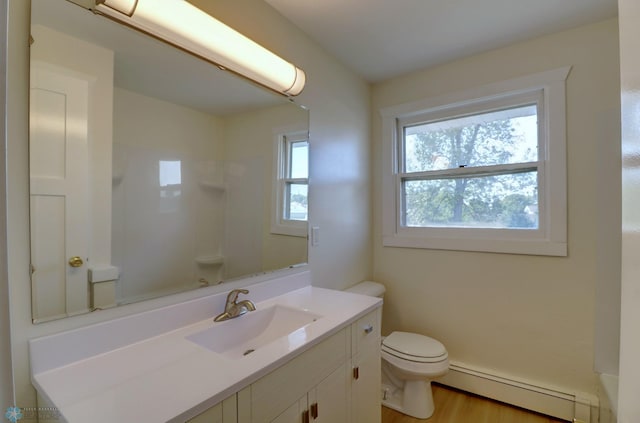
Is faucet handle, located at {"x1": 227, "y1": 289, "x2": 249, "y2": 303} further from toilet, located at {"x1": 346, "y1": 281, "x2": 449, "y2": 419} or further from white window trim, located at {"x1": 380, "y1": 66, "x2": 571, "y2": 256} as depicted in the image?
white window trim, located at {"x1": 380, "y1": 66, "x2": 571, "y2": 256}

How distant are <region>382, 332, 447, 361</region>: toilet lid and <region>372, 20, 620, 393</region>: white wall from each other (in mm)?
289

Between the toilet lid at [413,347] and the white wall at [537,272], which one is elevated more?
the white wall at [537,272]

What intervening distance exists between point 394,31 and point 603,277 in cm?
165

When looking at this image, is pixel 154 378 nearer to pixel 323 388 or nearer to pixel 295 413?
pixel 295 413

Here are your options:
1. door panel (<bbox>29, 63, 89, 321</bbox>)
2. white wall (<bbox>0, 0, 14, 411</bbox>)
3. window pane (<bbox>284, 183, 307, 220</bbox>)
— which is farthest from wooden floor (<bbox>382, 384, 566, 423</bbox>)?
white wall (<bbox>0, 0, 14, 411</bbox>)

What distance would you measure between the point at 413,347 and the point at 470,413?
0.52m

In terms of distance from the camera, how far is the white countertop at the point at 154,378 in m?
0.61

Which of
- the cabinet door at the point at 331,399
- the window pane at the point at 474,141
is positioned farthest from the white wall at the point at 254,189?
the window pane at the point at 474,141

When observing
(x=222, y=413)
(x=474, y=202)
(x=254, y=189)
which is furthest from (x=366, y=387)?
(x=474, y=202)

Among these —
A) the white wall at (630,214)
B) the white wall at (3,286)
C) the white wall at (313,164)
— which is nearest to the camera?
the white wall at (3,286)

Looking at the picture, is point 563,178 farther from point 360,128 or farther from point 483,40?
point 360,128

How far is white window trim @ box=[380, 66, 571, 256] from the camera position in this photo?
174 centimetres

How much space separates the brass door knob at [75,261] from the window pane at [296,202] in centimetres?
92

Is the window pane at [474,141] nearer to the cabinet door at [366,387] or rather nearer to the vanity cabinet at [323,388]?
the vanity cabinet at [323,388]
